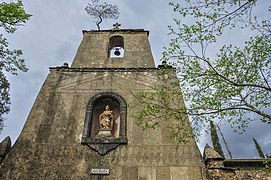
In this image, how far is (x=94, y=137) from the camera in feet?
27.3

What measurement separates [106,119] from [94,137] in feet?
2.85

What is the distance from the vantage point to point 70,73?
10.6 meters

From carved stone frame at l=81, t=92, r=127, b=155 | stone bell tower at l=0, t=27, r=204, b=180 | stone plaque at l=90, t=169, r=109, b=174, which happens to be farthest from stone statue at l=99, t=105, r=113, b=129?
stone plaque at l=90, t=169, r=109, b=174

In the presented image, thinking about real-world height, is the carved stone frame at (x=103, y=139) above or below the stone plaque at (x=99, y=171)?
above

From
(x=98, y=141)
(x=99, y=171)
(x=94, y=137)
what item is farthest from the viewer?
(x=94, y=137)

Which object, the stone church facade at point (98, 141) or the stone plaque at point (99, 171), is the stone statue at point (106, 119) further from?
the stone plaque at point (99, 171)

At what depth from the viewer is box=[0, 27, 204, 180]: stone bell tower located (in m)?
7.08

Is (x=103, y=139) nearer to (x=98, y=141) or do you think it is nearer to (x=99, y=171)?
(x=98, y=141)

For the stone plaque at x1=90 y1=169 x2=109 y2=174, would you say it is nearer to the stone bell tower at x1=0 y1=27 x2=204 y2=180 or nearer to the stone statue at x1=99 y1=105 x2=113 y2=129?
the stone bell tower at x1=0 y1=27 x2=204 y2=180

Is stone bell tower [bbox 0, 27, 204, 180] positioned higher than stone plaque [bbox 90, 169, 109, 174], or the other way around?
stone bell tower [bbox 0, 27, 204, 180]

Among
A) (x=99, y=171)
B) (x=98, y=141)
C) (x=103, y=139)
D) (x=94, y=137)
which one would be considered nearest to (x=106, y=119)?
(x=94, y=137)

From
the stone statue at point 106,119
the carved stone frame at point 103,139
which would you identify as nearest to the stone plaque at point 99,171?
the carved stone frame at point 103,139

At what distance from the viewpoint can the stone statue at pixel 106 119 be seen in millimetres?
8630

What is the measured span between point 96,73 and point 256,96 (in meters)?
6.87
